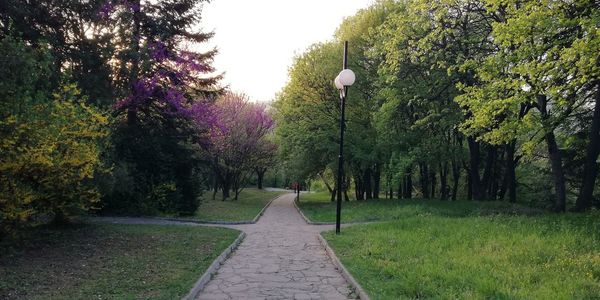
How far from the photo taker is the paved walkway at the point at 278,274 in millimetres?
6688

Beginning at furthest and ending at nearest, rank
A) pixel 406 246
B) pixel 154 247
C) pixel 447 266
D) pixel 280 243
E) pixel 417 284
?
pixel 280 243, pixel 154 247, pixel 406 246, pixel 447 266, pixel 417 284

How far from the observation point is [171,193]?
18422mm

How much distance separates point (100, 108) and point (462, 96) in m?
11.5

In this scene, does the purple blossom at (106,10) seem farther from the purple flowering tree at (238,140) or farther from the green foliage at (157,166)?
the purple flowering tree at (238,140)

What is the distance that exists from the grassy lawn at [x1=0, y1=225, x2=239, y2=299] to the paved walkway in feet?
1.61

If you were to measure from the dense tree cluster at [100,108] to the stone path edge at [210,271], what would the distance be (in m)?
3.60

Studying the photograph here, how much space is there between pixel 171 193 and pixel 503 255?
14.0 m

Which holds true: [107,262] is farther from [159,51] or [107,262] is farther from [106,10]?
[159,51]

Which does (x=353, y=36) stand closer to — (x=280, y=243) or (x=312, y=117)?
(x=312, y=117)

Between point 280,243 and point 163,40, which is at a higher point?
point 163,40

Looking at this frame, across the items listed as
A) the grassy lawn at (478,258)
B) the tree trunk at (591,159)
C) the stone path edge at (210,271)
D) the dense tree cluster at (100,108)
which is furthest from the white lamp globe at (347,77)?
the tree trunk at (591,159)

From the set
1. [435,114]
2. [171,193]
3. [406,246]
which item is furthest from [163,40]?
[406,246]

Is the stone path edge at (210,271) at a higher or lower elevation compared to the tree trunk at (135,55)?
lower

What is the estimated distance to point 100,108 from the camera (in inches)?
543
